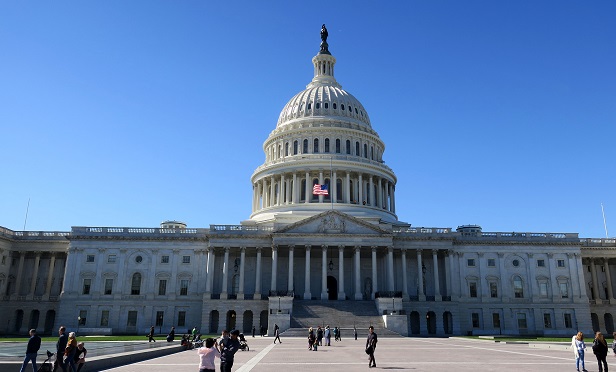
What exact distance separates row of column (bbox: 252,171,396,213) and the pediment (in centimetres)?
1133

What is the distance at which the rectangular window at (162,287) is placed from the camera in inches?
2874

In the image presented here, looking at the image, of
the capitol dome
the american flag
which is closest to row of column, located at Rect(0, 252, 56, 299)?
the capitol dome

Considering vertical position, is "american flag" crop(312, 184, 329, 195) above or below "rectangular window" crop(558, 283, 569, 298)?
above

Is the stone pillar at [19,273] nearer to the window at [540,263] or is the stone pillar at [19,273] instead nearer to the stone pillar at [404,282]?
the stone pillar at [404,282]

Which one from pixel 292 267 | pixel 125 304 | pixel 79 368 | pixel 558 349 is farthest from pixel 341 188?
pixel 79 368

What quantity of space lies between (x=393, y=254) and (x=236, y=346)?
60805 millimetres

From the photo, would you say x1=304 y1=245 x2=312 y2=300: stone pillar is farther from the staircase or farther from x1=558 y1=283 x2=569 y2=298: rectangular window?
x1=558 y1=283 x2=569 y2=298: rectangular window

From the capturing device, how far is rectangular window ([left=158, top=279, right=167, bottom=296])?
7300 centimetres

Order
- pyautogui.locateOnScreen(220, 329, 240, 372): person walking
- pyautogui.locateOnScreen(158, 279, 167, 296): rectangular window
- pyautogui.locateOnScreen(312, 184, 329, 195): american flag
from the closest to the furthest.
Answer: pyautogui.locateOnScreen(220, 329, 240, 372): person walking → pyautogui.locateOnScreen(158, 279, 167, 296): rectangular window → pyautogui.locateOnScreen(312, 184, 329, 195): american flag

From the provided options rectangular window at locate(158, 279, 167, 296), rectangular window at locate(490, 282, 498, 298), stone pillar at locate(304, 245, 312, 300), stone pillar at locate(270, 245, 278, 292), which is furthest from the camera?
rectangular window at locate(490, 282, 498, 298)

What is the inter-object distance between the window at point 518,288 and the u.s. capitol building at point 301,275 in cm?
16

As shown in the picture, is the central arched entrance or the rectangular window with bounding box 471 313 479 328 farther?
the central arched entrance

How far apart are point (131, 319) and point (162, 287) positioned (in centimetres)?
612

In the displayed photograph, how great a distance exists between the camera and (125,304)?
2827 inches
